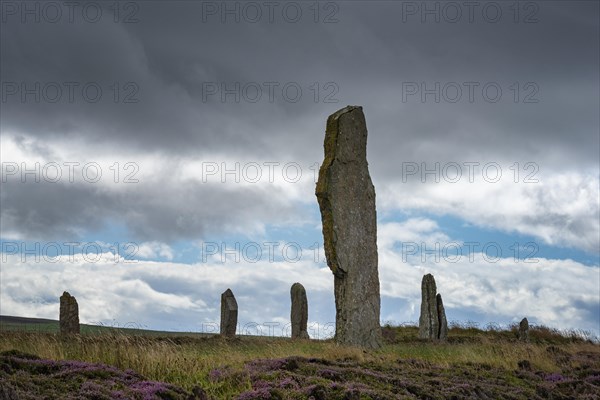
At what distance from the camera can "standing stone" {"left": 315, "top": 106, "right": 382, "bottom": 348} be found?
920 inches

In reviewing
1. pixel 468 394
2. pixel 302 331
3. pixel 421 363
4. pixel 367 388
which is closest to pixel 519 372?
pixel 421 363

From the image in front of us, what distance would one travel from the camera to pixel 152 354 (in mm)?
14977

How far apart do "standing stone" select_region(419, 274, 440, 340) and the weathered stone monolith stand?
6.10 m

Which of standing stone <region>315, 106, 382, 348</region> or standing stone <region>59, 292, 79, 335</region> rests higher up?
standing stone <region>315, 106, 382, 348</region>

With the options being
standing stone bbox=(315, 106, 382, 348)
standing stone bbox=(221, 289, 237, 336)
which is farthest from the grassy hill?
standing stone bbox=(221, 289, 237, 336)

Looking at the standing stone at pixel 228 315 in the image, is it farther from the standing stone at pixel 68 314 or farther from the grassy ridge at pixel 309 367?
the grassy ridge at pixel 309 367

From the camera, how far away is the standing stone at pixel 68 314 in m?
30.6

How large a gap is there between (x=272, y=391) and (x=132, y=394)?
2.34 metres

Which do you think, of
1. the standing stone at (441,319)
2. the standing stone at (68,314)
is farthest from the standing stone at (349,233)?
the standing stone at (68,314)

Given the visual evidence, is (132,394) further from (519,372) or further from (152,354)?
(519,372)

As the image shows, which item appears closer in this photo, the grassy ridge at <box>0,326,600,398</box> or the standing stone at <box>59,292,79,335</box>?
the grassy ridge at <box>0,326,600,398</box>

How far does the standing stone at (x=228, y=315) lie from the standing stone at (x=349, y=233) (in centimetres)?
1104

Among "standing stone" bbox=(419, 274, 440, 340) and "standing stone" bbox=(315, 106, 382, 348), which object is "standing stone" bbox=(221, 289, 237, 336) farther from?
"standing stone" bbox=(315, 106, 382, 348)

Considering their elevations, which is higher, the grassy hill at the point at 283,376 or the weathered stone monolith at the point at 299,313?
the weathered stone monolith at the point at 299,313
